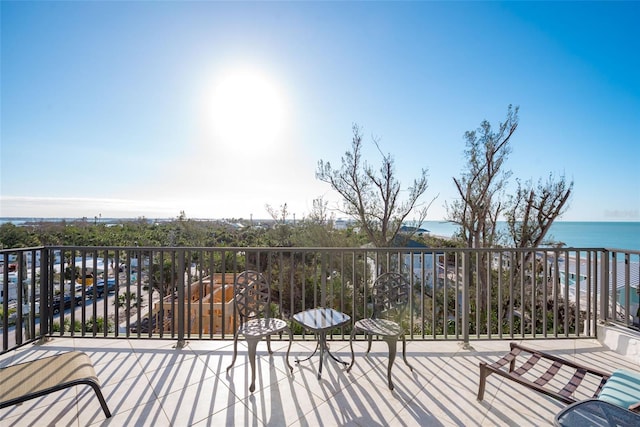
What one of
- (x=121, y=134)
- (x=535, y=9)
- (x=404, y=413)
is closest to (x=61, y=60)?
(x=121, y=134)

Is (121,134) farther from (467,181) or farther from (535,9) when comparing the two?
(467,181)

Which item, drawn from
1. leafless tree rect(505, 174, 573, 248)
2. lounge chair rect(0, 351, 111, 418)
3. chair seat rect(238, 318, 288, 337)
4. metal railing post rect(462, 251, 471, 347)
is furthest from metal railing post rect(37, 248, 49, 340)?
leafless tree rect(505, 174, 573, 248)

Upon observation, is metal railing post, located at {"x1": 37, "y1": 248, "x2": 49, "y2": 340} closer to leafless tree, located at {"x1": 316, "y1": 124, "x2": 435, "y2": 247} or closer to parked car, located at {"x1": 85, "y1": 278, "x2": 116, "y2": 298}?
parked car, located at {"x1": 85, "y1": 278, "x2": 116, "y2": 298}

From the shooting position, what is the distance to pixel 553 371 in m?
1.86

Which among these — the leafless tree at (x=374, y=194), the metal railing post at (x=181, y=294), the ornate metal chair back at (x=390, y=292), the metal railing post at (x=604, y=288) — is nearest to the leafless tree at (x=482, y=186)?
the leafless tree at (x=374, y=194)

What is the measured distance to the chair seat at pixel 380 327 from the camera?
2.19 metres

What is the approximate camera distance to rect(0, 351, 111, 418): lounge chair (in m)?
1.49

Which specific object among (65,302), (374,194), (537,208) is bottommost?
(65,302)

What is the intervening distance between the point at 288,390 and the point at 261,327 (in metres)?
0.51

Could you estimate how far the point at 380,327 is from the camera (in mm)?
2326

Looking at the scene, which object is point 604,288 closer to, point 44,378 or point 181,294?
point 181,294

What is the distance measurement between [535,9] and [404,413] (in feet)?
21.9

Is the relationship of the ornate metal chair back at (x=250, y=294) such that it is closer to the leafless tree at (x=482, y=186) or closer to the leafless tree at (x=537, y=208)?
the leafless tree at (x=482, y=186)

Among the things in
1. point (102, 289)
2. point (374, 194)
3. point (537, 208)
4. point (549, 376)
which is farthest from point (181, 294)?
point (537, 208)
